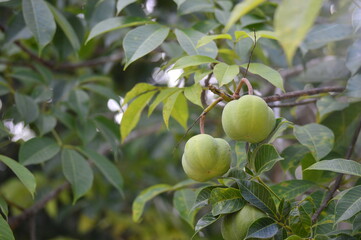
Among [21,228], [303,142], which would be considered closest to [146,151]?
[21,228]

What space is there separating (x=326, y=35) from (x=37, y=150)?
36.9 inches

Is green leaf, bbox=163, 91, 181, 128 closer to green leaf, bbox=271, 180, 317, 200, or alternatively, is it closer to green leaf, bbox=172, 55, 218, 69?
green leaf, bbox=172, 55, 218, 69

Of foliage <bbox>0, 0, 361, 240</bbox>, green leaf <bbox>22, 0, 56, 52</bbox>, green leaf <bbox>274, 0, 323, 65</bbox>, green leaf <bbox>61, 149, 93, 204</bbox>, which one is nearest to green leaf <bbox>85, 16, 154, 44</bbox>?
foliage <bbox>0, 0, 361, 240</bbox>

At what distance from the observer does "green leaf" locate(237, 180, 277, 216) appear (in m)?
0.83

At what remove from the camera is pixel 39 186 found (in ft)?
7.95

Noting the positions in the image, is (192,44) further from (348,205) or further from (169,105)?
(348,205)

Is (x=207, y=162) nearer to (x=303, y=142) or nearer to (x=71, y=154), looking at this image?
(x=303, y=142)

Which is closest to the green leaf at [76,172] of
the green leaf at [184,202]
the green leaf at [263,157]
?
the green leaf at [184,202]

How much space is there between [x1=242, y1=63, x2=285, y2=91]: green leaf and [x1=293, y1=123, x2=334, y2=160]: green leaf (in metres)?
0.19

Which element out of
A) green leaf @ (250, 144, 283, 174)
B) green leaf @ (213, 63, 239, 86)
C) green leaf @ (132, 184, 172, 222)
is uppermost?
green leaf @ (213, 63, 239, 86)

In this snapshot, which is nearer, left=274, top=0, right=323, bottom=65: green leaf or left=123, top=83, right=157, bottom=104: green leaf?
left=274, top=0, right=323, bottom=65: green leaf

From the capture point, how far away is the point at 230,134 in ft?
2.75

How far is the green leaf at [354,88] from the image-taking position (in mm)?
1122

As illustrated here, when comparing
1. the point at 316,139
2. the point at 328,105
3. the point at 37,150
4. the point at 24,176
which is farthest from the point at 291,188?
the point at 37,150
